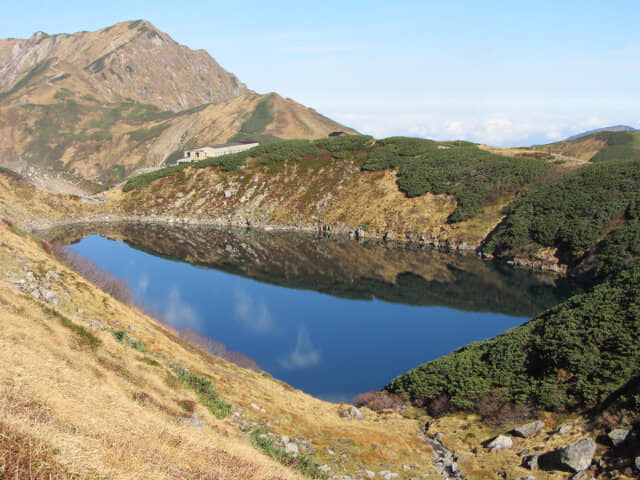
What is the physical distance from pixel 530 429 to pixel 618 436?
182 inches

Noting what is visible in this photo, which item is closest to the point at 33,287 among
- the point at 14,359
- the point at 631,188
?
the point at 14,359

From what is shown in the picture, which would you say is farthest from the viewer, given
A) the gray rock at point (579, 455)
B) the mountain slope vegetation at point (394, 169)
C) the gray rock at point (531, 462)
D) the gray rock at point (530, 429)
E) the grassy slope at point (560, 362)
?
the mountain slope vegetation at point (394, 169)

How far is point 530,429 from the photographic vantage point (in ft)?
76.3

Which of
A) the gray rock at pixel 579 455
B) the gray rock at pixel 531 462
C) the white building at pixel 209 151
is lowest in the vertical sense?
the gray rock at pixel 531 462

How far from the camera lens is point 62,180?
183000mm

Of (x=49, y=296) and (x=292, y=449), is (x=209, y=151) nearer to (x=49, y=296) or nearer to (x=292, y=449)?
(x=49, y=296)

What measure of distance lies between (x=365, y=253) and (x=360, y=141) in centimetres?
5513

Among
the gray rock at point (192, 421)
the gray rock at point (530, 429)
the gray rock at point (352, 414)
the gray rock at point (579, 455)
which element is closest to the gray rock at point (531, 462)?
the gray rock at point (579, 455)

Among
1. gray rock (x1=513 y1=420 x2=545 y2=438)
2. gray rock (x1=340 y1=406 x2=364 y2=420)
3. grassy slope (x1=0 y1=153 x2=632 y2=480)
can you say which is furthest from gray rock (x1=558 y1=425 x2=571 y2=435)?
gray rock (x1=340 y1=406 x2=364 y2=420)

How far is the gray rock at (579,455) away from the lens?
19.0m

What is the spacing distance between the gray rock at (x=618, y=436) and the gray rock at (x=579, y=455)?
2.82 ft

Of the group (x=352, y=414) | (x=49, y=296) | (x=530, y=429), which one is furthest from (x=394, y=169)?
(x=530, y=429)

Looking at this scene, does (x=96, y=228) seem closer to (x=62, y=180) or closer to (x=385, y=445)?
(x=62, y=180)

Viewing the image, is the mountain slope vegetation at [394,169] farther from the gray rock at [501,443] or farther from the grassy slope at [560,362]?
the gray rock at [501,443]
